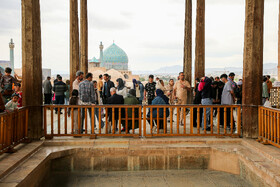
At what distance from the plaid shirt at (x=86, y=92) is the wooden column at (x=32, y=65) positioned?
95cm

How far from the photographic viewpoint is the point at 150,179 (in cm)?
596

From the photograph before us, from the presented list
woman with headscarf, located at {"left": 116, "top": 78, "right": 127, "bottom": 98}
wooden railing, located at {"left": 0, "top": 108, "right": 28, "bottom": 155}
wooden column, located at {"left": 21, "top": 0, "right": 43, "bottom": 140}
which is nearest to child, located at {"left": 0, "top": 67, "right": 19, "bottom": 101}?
wooden column, located at {"left": 21, "top": 0, "right": 43, "bottom": 140}

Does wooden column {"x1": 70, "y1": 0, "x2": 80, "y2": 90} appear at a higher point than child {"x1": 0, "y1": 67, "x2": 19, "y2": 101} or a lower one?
higher

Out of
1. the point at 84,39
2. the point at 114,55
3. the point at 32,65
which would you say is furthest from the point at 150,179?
the point at 114,55

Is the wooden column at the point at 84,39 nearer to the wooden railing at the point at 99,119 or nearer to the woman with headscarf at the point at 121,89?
the woman with headscarf at the point at 121,89

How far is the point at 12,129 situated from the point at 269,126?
5.04 metres

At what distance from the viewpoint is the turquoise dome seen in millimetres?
76875

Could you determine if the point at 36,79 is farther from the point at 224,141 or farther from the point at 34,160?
the point at 224,141

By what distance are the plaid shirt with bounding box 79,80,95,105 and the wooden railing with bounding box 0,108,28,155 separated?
1.33 m

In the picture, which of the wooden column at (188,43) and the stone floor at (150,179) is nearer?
the stone floor at (150,179)

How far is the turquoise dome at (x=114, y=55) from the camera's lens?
76.9 metres

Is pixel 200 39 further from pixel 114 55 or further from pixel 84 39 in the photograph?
pixel 114 55

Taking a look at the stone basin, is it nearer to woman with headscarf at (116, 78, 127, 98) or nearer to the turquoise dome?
woman with headscarf at (116, 78, 127, 98)

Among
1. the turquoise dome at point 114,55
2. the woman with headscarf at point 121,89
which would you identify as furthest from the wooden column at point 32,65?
the turquoise dome at point 114,55
